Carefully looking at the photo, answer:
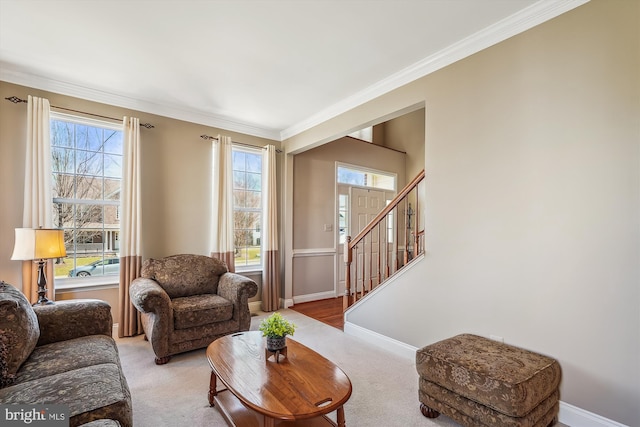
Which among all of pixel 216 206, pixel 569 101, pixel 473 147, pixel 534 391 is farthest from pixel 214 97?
pixel 534 391

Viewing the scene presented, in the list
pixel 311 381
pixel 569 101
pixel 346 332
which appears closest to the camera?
pixel 311 381

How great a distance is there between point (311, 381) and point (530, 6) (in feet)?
9.26

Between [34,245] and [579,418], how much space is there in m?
4.25

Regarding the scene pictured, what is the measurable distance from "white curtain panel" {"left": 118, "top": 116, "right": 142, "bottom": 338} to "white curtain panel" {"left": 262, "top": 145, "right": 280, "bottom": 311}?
5.41 feet

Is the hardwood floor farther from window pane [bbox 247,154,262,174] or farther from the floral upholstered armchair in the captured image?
window pane [bbox 247,154,262,174]

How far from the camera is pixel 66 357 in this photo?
182cm

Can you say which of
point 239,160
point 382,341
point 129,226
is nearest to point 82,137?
point 129,226

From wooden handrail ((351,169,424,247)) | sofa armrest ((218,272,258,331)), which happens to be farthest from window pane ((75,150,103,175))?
wooden handrail ((351,169,424,247))

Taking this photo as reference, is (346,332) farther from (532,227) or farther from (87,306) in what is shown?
(87,306)

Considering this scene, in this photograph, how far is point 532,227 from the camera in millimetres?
2193

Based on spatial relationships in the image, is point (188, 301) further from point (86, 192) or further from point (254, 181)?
point (254, 181)

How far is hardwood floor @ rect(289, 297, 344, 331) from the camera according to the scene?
4.15 metres

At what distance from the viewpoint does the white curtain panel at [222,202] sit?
4.24 metres

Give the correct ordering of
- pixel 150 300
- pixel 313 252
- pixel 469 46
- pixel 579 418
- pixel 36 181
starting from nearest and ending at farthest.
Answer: pixel 579 418, pixel 469 46, pixel 150 300, pixel 36 181, pixel 313 252
